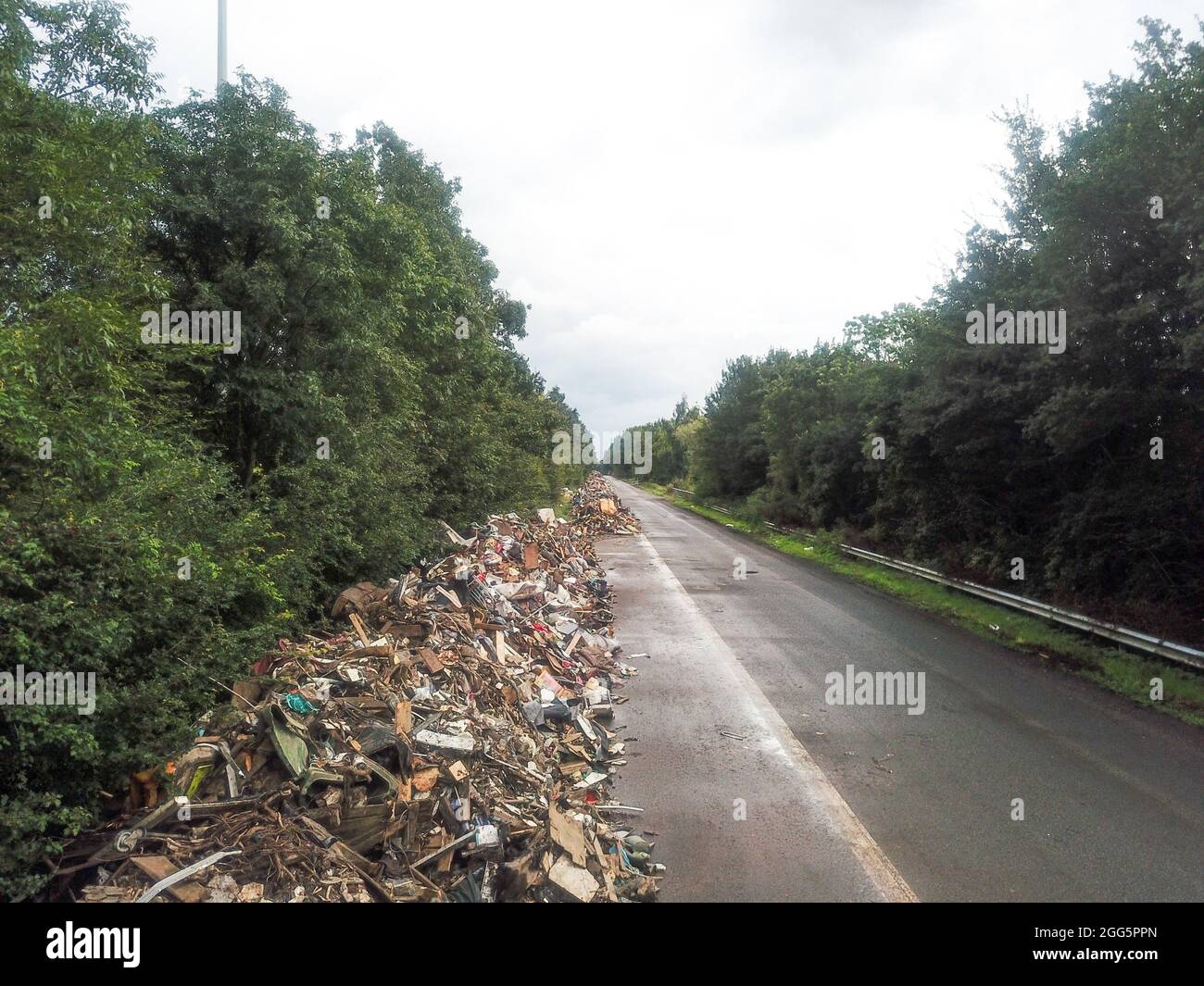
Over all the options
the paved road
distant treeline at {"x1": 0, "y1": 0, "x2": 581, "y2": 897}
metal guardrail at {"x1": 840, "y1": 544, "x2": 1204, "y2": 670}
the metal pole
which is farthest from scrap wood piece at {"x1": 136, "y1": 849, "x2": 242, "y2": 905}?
the metal pole

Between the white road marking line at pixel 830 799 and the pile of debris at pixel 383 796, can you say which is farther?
the white road marking line at pixel 830 799

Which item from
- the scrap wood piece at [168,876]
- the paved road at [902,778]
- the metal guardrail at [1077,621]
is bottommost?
the paved road at [902,778]

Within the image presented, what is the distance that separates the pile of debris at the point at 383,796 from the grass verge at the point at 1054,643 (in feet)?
Result: 21.4

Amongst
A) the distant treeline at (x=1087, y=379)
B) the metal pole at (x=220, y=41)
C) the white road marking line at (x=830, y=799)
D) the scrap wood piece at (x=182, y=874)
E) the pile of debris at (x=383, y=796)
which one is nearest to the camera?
the scrap wood piece at (x=182, y=874)

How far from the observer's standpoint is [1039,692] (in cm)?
990

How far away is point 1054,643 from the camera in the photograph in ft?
41.4

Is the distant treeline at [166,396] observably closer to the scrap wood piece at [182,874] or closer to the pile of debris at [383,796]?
the pile of debris at [383,796]

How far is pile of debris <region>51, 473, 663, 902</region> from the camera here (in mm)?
4750

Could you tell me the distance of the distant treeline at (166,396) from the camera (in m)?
5.15

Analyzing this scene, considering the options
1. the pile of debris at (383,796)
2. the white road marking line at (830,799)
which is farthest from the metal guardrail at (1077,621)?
the pile of debris at (383,796)

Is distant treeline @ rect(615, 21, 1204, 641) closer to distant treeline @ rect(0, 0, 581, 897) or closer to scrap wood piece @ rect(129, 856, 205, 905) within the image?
distant treeline @ rect(0, 0, 581, 897)

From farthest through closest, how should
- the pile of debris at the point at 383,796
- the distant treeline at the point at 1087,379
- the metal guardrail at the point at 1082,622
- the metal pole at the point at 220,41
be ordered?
1. the metal pole at the point at 220,41
2. the distant treeline at the point at 1087,379
3. the metal guardrail at the point at 1082,622
4. the pile of debris at the point at 383,796
